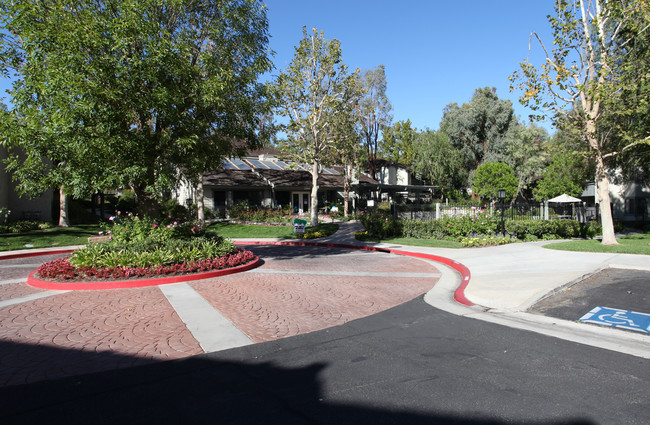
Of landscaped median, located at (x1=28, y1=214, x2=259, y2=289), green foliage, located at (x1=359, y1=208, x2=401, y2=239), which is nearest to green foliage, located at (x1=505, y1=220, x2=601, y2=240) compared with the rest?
green foliage, located at (x1=359, y1=208, x2=401, y2=239)

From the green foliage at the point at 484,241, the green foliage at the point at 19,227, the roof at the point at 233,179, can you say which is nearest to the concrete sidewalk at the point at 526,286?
the green foliage at the point at 484,241

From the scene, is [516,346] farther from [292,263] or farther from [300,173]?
[300,173]

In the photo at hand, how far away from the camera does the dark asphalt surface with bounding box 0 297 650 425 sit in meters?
3.40

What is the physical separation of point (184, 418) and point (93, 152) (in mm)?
7830

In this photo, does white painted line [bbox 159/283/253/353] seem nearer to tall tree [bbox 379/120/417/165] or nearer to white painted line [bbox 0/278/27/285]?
white painted line [bbox 0/278/27/285]

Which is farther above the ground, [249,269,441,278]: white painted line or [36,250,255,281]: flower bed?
[36,250,255,281]: flower bed

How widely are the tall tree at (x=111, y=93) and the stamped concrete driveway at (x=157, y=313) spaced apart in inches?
119

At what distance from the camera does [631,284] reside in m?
8.16

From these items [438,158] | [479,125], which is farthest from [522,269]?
[479,125]

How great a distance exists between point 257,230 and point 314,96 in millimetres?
9686

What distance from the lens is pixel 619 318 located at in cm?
610

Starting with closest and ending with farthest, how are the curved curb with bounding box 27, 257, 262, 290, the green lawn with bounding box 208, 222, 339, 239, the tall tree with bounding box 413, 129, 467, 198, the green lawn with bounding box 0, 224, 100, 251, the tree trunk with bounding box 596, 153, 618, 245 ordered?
the curved curb with bounding box 27, 257, 262, 290
the tree trunk with bounding box 596, 153, 618, 245
the green lawn with bounding box 0, 224, 100, 251
the green lawn with bounding box 208, 222, 339, 239
the tall tree with bounding box 413, 129, 467, 198

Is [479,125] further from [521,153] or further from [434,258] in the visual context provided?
[434,258]

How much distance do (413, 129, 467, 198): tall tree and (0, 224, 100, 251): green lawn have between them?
33.7 metres
